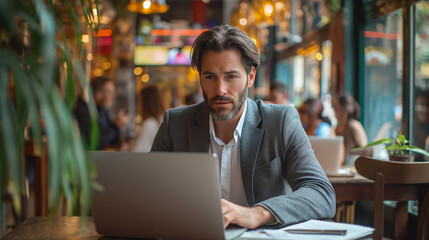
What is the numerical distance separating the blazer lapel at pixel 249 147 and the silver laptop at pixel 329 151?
936mm

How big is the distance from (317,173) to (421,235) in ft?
2.00

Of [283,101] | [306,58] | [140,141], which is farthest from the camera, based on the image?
[306,58]

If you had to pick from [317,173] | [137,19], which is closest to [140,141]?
[317,173]

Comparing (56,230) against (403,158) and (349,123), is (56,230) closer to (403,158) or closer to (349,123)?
(403,158)

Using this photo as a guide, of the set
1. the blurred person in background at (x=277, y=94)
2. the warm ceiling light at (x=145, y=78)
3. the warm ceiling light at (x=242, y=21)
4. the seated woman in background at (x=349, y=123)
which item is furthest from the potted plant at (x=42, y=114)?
the warm ceiling light at (x=145, y=78)

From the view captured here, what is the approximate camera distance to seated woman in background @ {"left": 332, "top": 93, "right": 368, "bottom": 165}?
478cm

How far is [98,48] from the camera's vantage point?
12.3 m

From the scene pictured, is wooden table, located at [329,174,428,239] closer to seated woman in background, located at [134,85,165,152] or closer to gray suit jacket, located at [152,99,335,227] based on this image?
gray suit jacket, located at [152,99,335,227]

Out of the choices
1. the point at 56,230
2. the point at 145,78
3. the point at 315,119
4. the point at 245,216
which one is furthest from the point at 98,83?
the point at 145,78

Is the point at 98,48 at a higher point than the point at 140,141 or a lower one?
higher

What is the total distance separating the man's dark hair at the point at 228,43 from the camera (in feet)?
6.71

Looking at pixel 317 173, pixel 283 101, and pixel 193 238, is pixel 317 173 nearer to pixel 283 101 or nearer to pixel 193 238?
pixel 193 238

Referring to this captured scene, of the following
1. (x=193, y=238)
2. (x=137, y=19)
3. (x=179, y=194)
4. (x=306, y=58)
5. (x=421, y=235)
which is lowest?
(x=421, y=235)

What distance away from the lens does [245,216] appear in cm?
153
